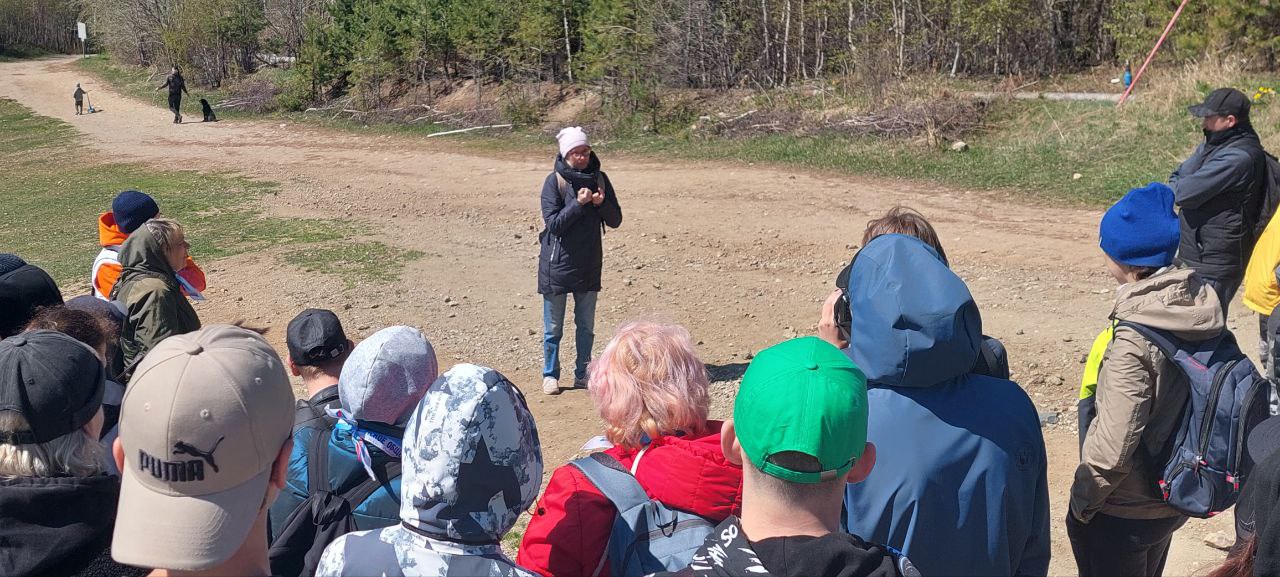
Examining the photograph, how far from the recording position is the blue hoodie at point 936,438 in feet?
8.47

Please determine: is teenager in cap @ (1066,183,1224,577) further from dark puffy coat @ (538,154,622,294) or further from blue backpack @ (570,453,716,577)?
dark puffy coat @ (538,154,622,294)

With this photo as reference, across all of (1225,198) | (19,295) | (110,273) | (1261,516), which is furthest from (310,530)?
(1225,198)

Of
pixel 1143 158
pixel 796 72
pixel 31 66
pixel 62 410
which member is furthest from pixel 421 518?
pixel 31 66

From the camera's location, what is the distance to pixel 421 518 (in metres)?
2.10

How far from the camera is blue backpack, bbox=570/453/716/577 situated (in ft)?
8.20

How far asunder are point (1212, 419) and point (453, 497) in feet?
8.31

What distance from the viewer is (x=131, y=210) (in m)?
5.87

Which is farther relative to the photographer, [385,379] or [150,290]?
[150,290]

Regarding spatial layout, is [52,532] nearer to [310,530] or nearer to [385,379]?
[310,530]

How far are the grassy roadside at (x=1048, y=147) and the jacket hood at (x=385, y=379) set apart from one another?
11614 mm

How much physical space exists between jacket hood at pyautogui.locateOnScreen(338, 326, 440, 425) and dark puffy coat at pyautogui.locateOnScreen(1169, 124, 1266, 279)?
214 inches

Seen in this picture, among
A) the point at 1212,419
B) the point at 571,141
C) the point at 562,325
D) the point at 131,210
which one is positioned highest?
the point at 571,141

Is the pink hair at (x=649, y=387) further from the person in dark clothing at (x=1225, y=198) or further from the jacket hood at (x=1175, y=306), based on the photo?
the person in dark clothing at (x=1225, y=198)

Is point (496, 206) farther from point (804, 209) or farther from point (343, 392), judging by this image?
point (343, 392)
